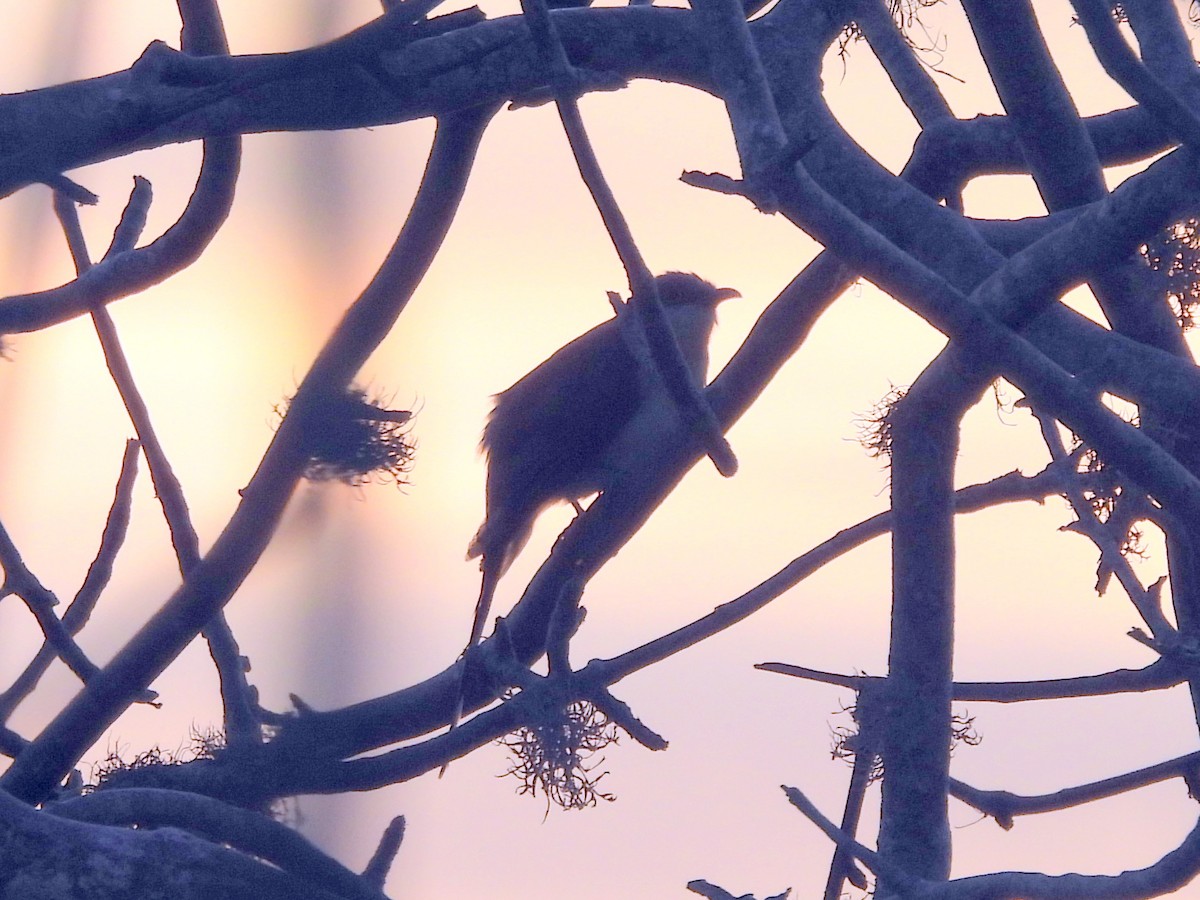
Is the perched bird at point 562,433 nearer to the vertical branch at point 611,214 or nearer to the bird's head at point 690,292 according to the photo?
the bird's head at point 690,292

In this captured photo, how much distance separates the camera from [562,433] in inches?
212

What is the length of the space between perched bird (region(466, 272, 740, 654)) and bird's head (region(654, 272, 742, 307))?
2.98ft

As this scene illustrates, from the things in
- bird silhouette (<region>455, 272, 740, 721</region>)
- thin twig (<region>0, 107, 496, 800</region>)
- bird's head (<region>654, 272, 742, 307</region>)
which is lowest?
thin twig (<region>0, 107, 496, 800</region>)

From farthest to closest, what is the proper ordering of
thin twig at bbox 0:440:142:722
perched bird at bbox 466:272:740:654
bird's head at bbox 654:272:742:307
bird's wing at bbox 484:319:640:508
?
bird's head at bbox 654:272:742:307 < bird's wing at bbox 484:319:640:508 < perched bird at bbox 466:272:740:654 < thin twig at bbox 0:440:142:722

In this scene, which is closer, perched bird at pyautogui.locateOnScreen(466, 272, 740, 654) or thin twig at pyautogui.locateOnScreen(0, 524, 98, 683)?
thin twig at pyautogui.locateOnScreen(0, 524, 98, 683)

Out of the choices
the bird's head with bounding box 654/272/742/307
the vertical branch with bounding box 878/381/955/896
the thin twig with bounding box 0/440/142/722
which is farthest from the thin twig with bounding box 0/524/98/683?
the bird's head with bounding box 654/272/742/307

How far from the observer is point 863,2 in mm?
3361

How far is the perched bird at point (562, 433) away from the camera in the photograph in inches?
204

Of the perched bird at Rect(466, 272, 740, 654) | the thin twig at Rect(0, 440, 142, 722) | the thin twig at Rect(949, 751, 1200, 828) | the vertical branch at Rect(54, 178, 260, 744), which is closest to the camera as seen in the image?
the thin twig at Rect(949, 751, 1200, 828)

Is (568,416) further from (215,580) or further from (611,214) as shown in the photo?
(611,214)

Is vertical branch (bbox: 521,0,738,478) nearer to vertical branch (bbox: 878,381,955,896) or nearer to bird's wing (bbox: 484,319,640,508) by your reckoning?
vertical branch (bbox: 878,381,955,896)

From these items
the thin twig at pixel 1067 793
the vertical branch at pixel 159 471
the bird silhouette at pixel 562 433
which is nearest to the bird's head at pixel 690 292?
the bird silhouette at pixel 562 433

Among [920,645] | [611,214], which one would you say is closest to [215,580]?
[611,214]

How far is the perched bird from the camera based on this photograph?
5.18 meters
